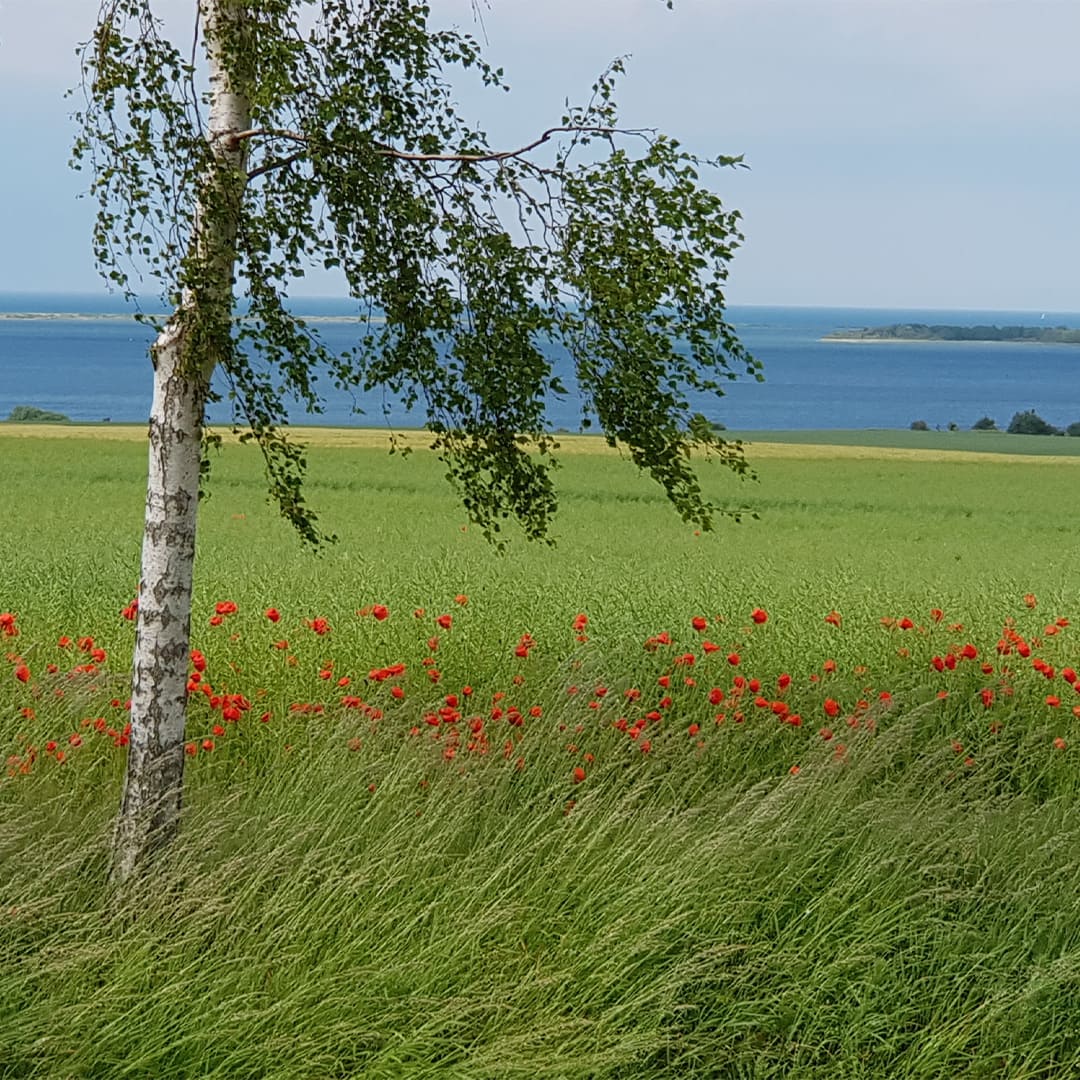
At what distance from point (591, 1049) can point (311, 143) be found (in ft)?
11.2

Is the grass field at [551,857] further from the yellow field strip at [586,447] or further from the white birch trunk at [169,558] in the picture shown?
the yellow field strip at [586,447]

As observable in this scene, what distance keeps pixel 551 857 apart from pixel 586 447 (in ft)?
113

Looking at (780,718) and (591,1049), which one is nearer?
(591,1049)

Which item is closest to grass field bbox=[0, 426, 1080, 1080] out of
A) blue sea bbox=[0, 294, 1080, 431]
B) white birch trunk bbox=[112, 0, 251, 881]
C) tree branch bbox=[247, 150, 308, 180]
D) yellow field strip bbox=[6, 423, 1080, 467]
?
white birch trunk bbox=[112, 0, 251, 881]

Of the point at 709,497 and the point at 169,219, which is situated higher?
the point at 169,219

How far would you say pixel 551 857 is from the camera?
5273mm

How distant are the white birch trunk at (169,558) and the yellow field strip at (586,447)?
101 feet

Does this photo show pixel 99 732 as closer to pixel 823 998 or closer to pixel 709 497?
pixel 823 998

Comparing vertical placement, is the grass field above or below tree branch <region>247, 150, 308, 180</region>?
below

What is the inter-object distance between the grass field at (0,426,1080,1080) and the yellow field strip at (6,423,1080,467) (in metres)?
27.6

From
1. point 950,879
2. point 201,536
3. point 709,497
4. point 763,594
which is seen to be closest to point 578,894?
point 950,879

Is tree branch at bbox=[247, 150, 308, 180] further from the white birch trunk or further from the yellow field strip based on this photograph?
the yellow field strip

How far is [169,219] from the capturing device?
507 centimetres

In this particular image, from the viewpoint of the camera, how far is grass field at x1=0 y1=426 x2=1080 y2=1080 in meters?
4.35
